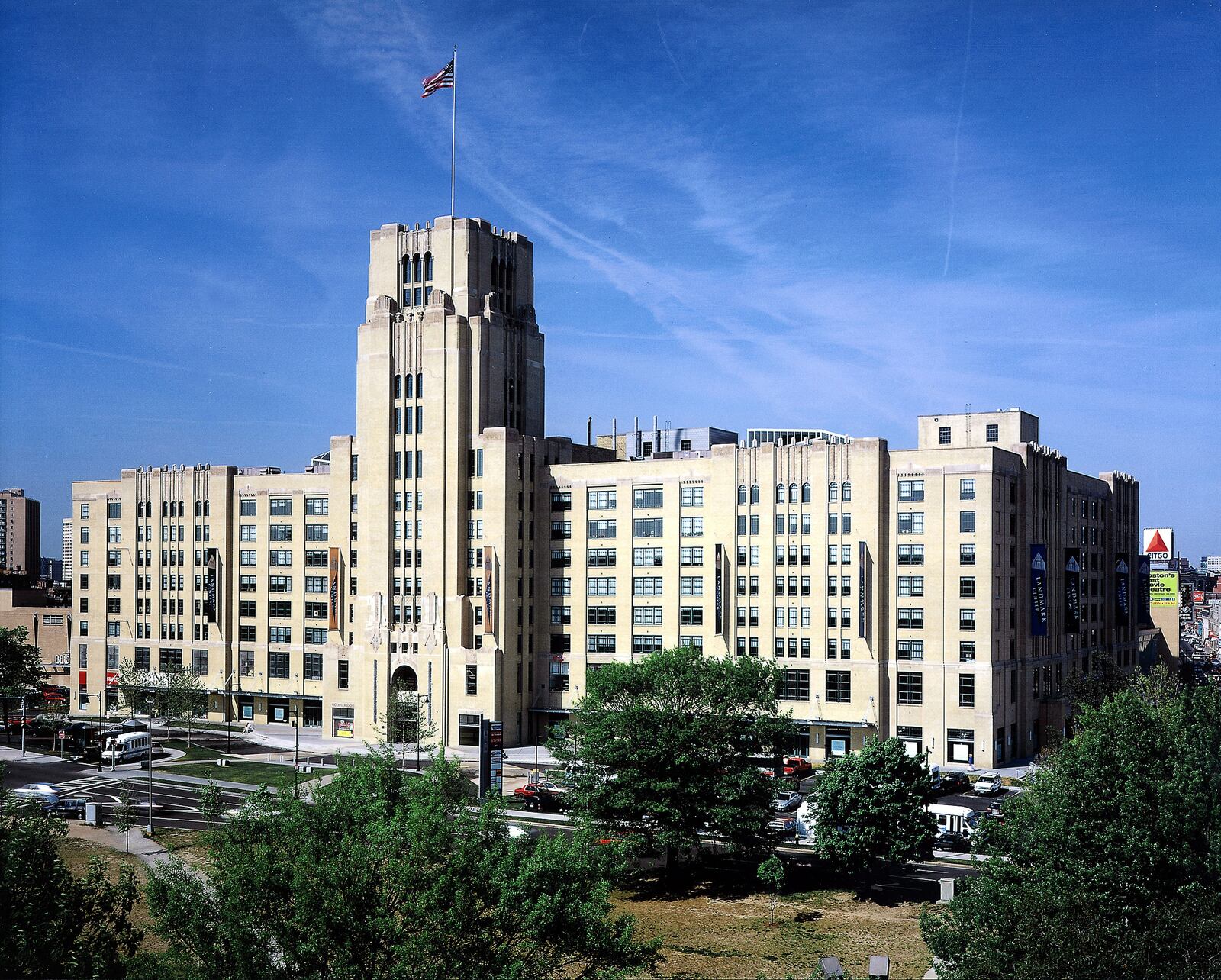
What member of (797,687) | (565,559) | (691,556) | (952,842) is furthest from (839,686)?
(952,842)

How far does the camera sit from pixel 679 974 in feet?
162

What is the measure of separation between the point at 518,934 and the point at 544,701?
2864 inches

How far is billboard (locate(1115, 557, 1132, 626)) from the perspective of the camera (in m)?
126

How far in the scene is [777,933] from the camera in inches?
2188

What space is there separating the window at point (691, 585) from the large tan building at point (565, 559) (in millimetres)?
207

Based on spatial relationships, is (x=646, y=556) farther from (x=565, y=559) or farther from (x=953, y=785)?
(x=953, y=785)

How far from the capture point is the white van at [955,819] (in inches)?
2820

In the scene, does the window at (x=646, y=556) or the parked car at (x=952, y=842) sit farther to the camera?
the window at (x=646, y=556)

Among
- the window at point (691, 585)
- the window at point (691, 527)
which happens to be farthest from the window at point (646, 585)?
the window at point (691, 527)

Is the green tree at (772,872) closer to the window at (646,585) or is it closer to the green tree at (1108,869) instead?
the green tree at (1108,869)

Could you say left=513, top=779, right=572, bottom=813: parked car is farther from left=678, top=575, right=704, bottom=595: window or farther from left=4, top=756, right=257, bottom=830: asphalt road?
left=678, top=575, right=704, bottom=595: window

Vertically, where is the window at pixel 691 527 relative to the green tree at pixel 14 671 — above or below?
above

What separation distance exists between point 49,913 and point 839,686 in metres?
75.0

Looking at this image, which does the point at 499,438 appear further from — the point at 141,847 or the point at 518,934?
the point at 518,934
